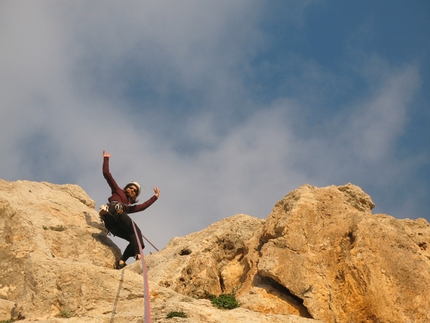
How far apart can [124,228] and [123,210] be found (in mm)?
627

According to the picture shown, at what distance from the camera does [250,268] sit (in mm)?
15164

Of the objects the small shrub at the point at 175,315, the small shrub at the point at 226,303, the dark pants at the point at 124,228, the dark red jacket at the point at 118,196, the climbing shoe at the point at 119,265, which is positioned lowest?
the small shrub at the point at 175,315

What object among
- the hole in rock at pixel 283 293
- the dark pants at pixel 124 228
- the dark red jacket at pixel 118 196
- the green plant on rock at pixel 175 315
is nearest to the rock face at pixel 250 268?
the hole in rock at pixel 283 293

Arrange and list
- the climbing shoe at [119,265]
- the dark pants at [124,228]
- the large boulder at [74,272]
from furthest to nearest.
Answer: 1. the dark pants at [124,228]
2. the climbing shoe at [119,265]
3. the large boulder at [74,272]

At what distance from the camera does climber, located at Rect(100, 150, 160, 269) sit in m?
17.0

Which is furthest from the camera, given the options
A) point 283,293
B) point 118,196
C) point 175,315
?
point 118,196

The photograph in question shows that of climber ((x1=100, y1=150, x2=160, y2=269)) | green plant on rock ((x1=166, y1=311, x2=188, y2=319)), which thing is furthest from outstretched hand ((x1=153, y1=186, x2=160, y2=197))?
green plant on rock ((x1=166, y1=311, x2=188, y2=319))

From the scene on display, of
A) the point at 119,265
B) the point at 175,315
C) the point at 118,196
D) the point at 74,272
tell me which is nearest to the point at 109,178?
the point at 118,196

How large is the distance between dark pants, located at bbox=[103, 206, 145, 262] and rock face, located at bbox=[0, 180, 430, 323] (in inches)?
22.6

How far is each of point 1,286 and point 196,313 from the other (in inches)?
244

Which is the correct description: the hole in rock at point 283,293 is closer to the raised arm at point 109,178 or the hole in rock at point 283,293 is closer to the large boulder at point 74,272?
the large boulder at point 74,272

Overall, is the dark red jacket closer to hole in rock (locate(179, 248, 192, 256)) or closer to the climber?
the climber

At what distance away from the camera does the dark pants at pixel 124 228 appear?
Answer: 1697 centimetres

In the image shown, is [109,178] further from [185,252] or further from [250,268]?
[250,268]
